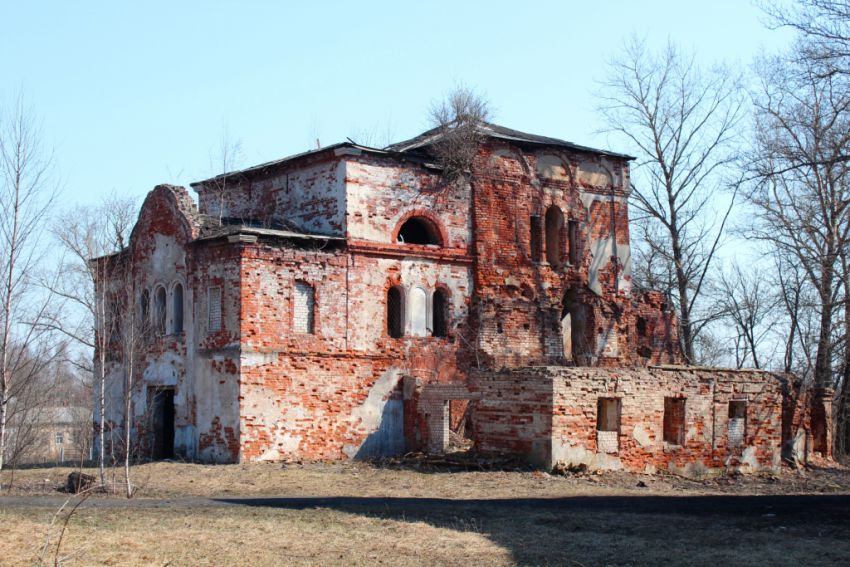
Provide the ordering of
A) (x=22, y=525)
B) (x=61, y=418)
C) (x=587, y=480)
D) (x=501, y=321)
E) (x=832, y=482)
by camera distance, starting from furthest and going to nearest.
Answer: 1. (x=61, y=418)
2. (x=501, y=321)
3. (x=832, y=482)
4. (x=587, y=480)
5. (x=22, y=525)

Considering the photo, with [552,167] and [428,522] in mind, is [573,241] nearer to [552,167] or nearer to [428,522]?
[552,167]

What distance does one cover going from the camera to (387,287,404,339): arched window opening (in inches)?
1029

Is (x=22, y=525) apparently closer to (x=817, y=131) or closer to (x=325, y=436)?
(x=325, y=436)

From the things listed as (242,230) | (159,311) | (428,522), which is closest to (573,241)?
(242,230)

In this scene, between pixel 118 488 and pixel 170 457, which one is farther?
pixel 170 457

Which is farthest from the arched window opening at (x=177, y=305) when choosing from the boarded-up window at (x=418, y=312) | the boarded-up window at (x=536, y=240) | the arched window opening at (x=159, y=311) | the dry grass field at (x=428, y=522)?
the boarded-up window at (x=536, y=240)

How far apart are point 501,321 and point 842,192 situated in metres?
10.5

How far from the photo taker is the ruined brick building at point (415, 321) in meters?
23.1

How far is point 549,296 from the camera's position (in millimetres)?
28281

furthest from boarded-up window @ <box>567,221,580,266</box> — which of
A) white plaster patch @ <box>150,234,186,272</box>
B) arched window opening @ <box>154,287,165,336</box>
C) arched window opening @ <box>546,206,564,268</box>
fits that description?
arched window opening @ <box>154,287,165,336</box>

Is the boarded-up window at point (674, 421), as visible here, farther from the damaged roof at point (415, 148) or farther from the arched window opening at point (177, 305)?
the arched window opening at point (177, 305)

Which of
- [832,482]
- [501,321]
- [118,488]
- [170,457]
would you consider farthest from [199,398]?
[832,482]

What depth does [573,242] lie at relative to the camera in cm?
2914

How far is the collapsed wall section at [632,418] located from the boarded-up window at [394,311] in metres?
3.48
